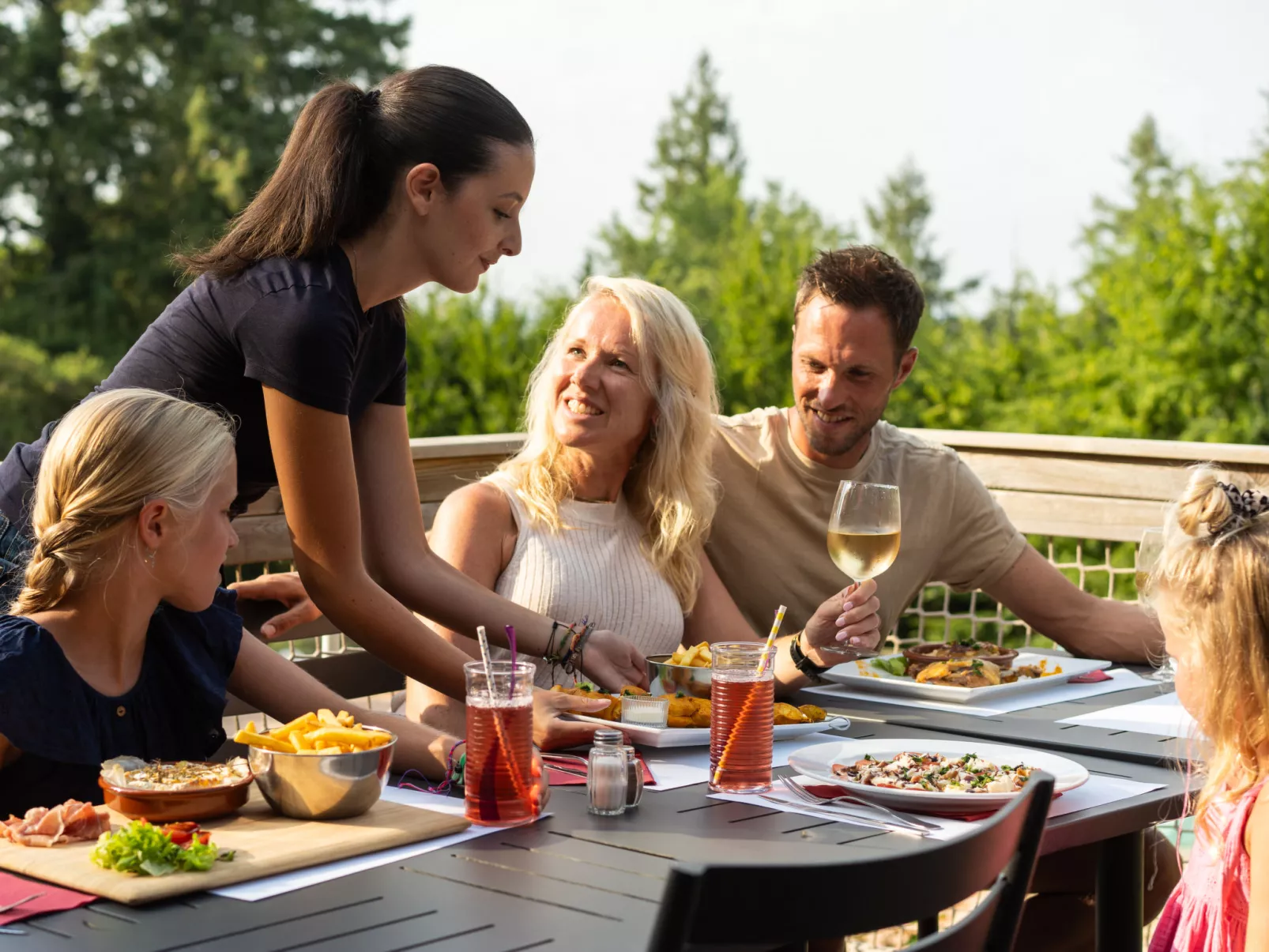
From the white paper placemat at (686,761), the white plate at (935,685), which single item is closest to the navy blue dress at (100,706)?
the white paper placemat at (686,761)

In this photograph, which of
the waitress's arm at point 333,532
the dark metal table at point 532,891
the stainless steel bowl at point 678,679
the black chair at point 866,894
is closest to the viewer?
the black chair at point 866,894

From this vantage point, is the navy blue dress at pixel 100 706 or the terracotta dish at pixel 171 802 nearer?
the terracotta dish at pixel 171 802

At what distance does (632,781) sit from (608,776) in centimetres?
4

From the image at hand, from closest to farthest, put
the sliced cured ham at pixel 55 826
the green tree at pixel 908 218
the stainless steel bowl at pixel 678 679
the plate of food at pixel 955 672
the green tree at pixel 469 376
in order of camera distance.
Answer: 1. the sliced cured ham at pixel 55 826
2. the stainless steel bowl at pixel 678 679
3. the plate of food at pixel 955 672
4. the green tree at pixel 469 376
5. the green tree at pixel 908 218

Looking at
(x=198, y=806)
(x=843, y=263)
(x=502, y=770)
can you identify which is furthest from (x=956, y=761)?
Result: (x=843, y=263)

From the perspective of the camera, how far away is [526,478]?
3096 millimetres

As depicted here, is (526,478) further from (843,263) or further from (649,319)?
(843,263)

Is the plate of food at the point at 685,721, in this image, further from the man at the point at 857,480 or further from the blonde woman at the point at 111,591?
the man at the point at 857,480

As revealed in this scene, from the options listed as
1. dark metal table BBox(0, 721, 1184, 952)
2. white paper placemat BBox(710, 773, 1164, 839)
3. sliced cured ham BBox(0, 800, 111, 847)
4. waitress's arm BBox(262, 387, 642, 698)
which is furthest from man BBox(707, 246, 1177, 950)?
sliced cured ham BBox(0, 800, 111, 847)

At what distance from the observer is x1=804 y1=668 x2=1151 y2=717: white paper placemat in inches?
105

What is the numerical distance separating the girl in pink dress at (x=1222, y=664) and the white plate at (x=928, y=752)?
196mm

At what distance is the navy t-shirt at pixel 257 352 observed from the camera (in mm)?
2125

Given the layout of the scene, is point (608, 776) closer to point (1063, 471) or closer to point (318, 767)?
point (318, 767)

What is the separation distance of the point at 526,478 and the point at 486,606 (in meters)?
0.55
